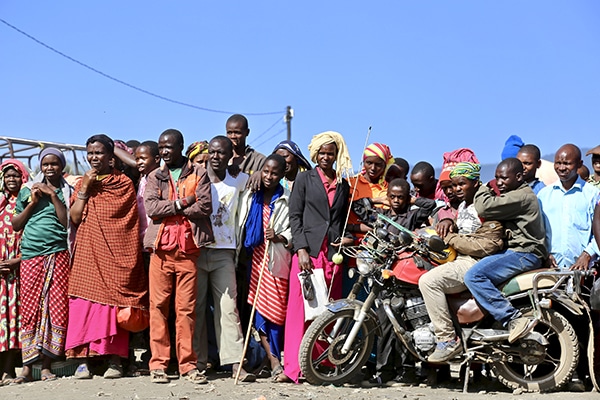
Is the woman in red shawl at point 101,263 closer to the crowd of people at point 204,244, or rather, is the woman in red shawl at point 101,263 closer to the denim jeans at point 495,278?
the crowd of people at point 204,244

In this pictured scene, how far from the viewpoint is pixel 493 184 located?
688 centimetres

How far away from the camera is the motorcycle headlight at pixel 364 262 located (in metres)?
6.61

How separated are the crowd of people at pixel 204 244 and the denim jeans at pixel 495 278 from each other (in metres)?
0.24

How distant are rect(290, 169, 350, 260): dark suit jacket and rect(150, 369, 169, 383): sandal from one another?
158 centimetres

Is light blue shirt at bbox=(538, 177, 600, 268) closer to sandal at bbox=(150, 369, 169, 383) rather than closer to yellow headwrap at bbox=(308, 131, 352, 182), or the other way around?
yellow headwrap at bbox=(308, 131, 352, 182)

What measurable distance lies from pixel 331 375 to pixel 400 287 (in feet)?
3.16

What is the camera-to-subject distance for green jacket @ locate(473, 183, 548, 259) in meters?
6.31

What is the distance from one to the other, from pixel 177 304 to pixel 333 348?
4.75 feet

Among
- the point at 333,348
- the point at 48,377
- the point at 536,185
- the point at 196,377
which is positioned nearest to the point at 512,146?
the point at 536,185

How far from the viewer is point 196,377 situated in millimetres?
6766

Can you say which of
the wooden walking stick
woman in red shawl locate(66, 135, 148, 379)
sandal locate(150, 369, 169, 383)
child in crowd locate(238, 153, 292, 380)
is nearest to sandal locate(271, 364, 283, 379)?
child in crowd locate(238, 153, 292, 380)

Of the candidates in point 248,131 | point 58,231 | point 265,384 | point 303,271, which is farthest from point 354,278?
point 58,231

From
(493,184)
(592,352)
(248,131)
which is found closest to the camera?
(592,352)

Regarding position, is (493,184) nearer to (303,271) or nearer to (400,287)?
(400,287)
